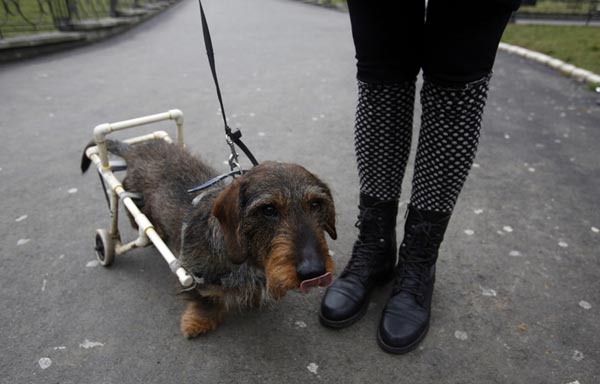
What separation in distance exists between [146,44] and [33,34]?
7.17ft

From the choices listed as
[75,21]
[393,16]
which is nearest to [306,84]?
[393,16]

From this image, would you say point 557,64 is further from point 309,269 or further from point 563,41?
point 309,269

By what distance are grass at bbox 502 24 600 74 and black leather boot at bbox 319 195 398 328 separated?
22.1 ft

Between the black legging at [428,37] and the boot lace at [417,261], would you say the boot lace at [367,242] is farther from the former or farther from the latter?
the black legging at [428,37]

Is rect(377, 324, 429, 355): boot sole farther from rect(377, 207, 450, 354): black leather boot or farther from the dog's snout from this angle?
the dog's snout

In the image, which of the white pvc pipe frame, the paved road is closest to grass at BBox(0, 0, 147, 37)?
the paved road

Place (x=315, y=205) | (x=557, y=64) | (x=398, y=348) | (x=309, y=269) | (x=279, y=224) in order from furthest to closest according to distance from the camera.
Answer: (x=557, y=64), (x=398, y=348), (x=315, y=205), (x=279, y=224), (x=309, y=269)

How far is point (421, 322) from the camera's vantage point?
2.22 meters

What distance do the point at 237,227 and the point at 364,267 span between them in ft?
2.94

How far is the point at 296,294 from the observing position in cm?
252

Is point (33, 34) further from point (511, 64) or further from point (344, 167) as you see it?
point (511, 64)

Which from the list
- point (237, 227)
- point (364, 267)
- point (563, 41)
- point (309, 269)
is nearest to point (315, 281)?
point (309, 269)

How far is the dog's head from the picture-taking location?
5.51ft

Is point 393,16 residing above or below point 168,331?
above
